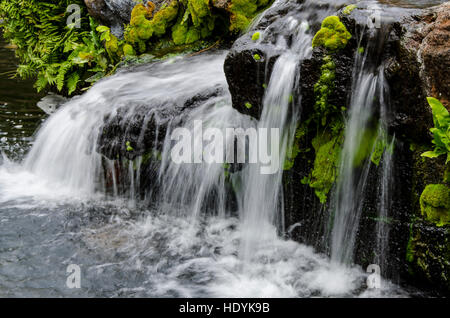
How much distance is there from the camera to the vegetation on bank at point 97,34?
7.83 m

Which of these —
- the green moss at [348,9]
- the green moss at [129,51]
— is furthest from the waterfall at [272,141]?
the green moss at [129,51]

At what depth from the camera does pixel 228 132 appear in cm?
545

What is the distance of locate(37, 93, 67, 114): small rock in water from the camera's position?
380 inches

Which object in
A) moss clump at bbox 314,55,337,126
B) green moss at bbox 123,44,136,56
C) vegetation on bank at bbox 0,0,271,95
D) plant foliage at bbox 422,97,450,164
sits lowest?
plant foliage at bbox 422,97,450,164

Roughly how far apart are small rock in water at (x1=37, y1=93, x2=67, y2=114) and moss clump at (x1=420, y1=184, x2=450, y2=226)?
777cm

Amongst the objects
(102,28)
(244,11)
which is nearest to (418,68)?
(244,11)

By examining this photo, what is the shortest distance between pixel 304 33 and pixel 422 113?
1.55 metres

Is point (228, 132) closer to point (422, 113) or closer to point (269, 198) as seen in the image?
point (269, 198)

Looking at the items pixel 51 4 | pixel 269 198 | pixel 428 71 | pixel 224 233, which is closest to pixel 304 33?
pixel 428 71

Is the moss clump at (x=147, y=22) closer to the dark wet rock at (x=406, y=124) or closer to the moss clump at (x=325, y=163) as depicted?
the dark wet rock at (x=406, y=124)

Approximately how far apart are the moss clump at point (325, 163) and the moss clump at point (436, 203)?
895 millimetres

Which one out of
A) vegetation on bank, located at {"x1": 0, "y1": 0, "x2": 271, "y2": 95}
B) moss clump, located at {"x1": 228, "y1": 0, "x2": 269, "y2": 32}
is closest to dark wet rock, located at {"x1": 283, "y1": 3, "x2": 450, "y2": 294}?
moss clump, located at {"x1": 228, "y1": 0, "x2": 269, "y2": 32}

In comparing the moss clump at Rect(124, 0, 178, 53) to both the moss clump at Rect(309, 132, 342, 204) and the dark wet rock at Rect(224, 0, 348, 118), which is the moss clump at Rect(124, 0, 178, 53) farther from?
the moss clump at Rect(309, 132, 342, 204)
